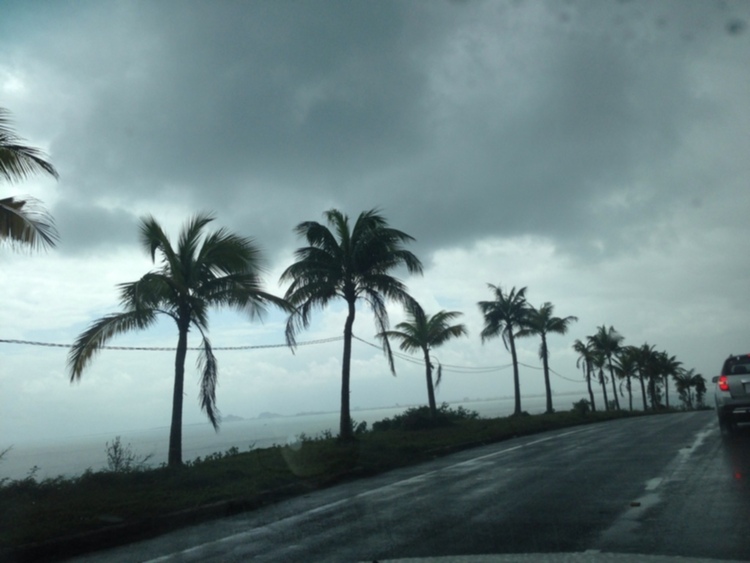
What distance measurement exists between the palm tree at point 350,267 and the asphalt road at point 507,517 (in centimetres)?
909

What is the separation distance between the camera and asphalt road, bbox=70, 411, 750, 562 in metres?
6.39

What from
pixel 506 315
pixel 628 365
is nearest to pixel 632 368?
pixel 628 365

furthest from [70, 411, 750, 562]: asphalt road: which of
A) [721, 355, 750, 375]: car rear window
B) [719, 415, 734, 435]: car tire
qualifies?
[721, 355, 750, 375]: car rear window

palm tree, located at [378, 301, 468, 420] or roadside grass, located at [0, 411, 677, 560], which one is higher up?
palm tree, located at [378, 301, 468, 420]

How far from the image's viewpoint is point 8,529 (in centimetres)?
835

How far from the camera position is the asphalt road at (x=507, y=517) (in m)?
6.39

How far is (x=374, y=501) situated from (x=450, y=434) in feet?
46.6

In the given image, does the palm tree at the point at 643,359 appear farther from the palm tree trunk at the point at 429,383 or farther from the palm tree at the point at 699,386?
the palm tree trunk at the point at 429,383

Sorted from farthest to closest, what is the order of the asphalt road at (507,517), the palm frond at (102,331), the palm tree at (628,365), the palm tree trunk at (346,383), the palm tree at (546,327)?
the palm tree at (628,365), the palm tree at (546,327), the palm tree trunk at (346,383), the palm frond at (102,331), the asphalt road at (507,517)

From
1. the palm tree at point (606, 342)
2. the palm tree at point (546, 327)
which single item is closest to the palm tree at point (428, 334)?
the palm tree at point (546, 327)

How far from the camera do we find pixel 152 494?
11.1m

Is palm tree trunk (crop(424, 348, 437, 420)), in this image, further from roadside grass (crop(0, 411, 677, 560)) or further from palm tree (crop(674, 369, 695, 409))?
palm tree (crop(674, 369, 695, 409))

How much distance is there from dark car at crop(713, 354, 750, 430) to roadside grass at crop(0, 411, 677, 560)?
24.2 feet

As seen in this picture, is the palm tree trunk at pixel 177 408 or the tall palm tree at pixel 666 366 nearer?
the palm tree trunk at pixel 177 408
